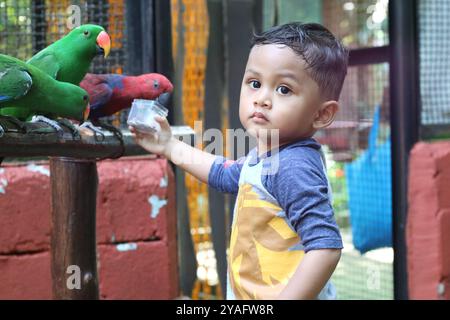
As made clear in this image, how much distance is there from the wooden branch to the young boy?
0.36 m

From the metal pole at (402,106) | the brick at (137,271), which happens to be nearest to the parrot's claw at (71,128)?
the brick at (137,271)

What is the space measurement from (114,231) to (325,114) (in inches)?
52.8

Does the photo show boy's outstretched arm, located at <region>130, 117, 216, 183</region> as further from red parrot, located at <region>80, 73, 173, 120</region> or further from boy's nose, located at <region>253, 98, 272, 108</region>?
red parrot, located at <region>80, 73, 173, 120</region>

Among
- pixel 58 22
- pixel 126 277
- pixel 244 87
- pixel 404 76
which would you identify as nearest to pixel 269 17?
pixel 404 76

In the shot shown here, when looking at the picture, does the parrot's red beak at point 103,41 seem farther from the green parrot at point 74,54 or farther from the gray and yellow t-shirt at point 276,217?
the gray and yellow t-shirt at point 276,217

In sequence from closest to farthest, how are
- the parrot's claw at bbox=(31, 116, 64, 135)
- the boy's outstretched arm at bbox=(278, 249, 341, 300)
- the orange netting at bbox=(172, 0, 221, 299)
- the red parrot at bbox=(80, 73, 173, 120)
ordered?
the boy's outstretched arm at bbox=(278, 249, 341, 300) < the parrot's claw at bbox=(31, 116, 64, 135) < the red parrot at bbox=(80, 73, 173, 120) < the orange netting at bbox=(172, 0, 221, 299)

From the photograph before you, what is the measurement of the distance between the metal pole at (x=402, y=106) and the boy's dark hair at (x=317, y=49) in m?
1.43

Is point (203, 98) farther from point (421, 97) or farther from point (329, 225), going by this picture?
point (329, 225)

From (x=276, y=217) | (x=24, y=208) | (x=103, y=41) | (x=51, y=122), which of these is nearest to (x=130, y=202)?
(x=24, y=208)

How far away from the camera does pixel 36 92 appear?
1251 mm

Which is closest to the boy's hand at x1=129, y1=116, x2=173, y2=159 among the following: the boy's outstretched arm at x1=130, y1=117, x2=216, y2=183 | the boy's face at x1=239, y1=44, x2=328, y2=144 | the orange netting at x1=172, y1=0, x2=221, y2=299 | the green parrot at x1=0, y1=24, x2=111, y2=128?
the boy's outstretched arm at x1=130, y1=117, x2=216, y2=183

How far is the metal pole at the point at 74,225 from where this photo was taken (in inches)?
58.1

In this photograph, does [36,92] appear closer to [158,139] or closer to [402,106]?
[158,139]

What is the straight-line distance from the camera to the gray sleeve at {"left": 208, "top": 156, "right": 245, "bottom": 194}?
116 centimetres
